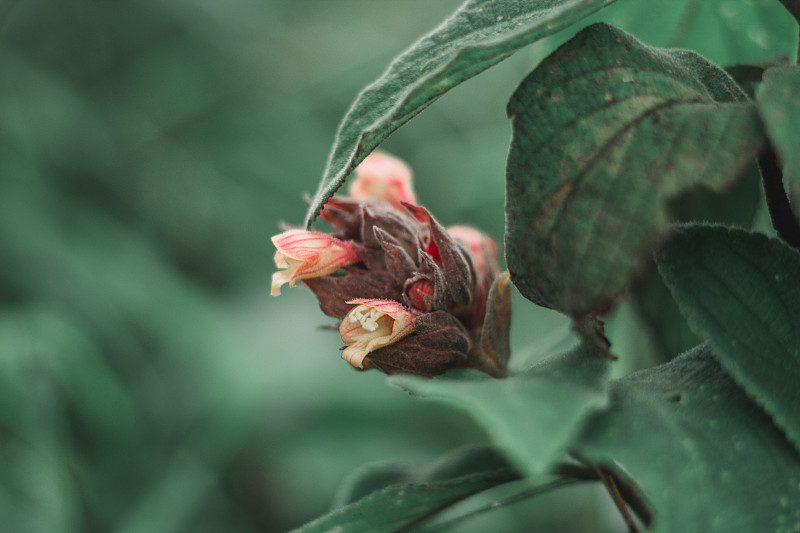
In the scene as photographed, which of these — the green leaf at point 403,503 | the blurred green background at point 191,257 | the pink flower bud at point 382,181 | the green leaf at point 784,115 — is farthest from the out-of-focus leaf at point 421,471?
the blurred green background at point 191,257

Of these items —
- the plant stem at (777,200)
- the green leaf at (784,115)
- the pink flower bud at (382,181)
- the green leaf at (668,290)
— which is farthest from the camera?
the pink flower bud at (382,181)

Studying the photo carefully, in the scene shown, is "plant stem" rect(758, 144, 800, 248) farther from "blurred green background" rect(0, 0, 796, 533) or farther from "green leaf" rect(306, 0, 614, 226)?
"blurred green background" rect(0, 0, 796, 533)

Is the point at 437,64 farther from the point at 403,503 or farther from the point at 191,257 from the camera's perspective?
the point at 191,257

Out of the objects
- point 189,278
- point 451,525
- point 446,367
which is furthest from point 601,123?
point 189,278

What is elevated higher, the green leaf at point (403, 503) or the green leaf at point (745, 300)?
the green leaf at point (745, 300)

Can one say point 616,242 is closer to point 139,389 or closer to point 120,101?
point 139,389

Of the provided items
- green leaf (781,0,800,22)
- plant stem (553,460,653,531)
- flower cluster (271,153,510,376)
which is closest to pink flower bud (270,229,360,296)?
flower cluster (271,153,510,376)

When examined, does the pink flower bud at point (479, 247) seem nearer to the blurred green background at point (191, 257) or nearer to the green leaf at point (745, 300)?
the green leaf at point (745, 300)
